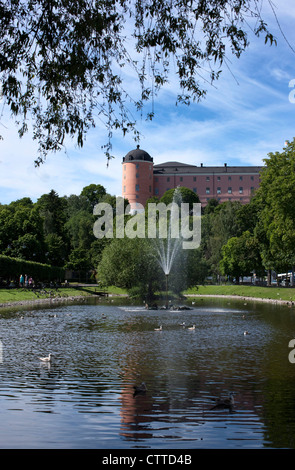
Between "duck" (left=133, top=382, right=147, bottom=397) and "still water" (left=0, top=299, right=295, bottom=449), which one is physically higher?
"duck" (left=133, top=382, right=147, bottom=397)

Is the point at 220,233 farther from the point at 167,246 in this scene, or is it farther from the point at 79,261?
the point at 167,246

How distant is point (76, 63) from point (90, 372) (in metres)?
10.6

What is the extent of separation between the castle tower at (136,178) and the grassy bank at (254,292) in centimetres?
8063

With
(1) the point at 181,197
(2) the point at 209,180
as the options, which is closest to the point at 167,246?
(1) the point at 181,197

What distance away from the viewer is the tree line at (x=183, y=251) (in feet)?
205

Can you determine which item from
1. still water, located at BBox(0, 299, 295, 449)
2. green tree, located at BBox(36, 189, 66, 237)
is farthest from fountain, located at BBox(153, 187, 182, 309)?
green tree, located at BBox(36, 189, 66, 237)

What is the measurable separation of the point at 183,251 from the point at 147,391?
5431 centimetres

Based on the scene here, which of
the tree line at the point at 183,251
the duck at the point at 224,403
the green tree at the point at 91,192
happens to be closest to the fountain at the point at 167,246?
the tree line at the point at 183,251

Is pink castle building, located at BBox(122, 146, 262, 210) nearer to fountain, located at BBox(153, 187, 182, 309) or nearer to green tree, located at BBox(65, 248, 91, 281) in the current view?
green tree, located at BBox(65, 248, 91, 281)

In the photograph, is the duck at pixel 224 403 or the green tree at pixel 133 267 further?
the green tree at pixel 133 267

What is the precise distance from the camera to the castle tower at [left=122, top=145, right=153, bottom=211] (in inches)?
6865

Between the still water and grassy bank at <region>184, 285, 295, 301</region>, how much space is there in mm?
42292

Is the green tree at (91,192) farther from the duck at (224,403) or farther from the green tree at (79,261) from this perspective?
the duck at (224,403)
